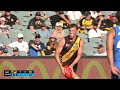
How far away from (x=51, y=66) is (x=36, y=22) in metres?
0.74

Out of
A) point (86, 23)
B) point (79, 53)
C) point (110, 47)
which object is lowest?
point (79, 53)

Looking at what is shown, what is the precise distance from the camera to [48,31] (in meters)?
3.97

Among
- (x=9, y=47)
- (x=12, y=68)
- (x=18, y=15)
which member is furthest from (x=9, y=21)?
(x=12, y=68)

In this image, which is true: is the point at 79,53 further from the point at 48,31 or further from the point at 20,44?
the point at 20,44

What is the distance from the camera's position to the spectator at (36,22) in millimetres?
4000

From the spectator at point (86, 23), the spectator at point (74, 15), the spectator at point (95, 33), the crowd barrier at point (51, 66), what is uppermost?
the spectator at point (74, 15)

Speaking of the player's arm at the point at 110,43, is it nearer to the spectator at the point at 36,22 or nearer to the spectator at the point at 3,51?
the spectator at the point at 36,22

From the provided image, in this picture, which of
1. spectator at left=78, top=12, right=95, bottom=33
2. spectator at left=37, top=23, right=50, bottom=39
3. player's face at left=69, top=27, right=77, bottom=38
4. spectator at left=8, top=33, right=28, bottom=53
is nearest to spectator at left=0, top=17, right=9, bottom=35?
spectator at left=8, top=33, right=28, bottom=53

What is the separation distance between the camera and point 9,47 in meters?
3.97

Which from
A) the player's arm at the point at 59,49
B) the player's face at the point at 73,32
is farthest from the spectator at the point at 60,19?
the player's arm at the point at 59,49

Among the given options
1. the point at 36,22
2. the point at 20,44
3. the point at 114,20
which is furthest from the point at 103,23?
the point at 20,44

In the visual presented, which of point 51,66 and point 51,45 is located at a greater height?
point 51,45
